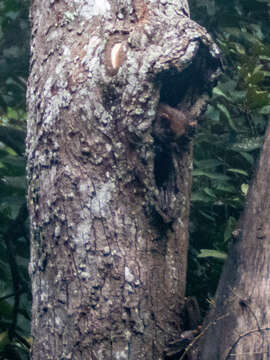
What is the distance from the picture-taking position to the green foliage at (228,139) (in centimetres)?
156

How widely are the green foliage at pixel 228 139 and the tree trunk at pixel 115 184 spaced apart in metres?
0.36

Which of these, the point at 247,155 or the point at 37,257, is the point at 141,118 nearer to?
the point at 37,257

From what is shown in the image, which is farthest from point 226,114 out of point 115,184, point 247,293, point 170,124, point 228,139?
point 247,293

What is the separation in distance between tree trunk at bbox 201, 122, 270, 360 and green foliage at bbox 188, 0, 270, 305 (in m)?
0.40

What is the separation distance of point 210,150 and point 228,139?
0.08 m

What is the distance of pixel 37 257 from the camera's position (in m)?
1.19

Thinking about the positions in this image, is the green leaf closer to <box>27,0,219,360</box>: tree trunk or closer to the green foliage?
the green foliage

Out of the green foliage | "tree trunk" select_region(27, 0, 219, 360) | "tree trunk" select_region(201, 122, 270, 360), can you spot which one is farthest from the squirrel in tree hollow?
the green foliage

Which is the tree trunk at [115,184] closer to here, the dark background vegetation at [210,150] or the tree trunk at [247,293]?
the tree trunk at [247,293]

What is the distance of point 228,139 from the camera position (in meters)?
1.64

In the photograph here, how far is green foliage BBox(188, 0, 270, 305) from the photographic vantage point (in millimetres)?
1558

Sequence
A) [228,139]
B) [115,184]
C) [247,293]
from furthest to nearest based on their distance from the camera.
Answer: [228,139] → [115,184] → [247,293]

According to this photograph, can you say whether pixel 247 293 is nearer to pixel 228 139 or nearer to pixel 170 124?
pixel 170 124

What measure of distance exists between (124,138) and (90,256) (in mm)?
326
